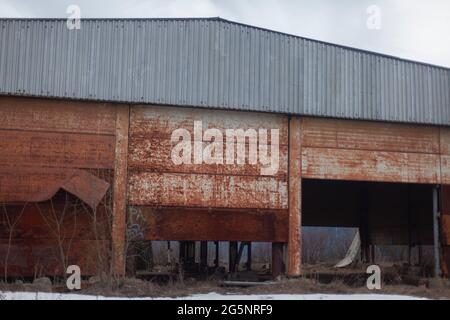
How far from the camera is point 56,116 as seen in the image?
14445mm

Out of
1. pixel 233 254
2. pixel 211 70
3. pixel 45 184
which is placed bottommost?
pixel 233 254

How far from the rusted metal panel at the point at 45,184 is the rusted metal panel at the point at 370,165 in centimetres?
550

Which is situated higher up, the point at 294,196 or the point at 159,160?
the point at 159,160

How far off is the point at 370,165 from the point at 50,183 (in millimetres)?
8406

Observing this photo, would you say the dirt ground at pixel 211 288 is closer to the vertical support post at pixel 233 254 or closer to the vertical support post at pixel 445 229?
the vertical support post at pixel 445 229

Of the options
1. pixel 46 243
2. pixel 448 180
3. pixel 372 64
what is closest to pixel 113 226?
pixel 46 243

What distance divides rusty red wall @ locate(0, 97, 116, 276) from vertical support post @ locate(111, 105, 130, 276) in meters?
0.19

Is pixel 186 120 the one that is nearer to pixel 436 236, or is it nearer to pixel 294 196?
pixel 294 196

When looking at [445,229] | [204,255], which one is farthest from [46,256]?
[445,229]

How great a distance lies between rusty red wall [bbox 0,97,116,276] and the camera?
14000mm

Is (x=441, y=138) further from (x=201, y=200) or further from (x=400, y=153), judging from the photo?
(x=201, y=200)

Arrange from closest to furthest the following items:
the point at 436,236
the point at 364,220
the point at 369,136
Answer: the point at 369,136
the point at 436,236
the point at 364,220

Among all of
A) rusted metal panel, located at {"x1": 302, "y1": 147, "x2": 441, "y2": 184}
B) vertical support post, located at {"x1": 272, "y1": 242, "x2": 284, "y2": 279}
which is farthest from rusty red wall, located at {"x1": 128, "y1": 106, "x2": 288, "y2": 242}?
rusted metal panel, located at {"x1": 302, "y1": 147, "x2": 441, "y2": 184}
